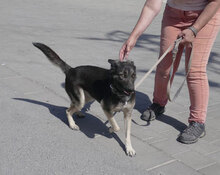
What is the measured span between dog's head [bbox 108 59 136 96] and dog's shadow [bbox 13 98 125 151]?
70cm

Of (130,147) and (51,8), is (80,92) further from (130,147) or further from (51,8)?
(51,8)

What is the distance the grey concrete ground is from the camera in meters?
3.47

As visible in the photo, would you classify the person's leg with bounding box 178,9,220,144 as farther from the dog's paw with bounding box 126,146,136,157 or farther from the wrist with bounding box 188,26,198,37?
the dog's paw with bounding box 126,146,136,157

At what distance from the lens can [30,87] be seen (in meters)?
5.53

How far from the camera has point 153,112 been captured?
4586 millimetres

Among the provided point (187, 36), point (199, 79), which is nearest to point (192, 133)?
point (199, 79)

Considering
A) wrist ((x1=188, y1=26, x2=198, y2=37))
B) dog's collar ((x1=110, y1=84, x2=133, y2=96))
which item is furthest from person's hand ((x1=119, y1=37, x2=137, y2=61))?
wrist ((x1=188, y1=26, x2=198, y2=37))

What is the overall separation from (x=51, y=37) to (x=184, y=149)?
5.94m

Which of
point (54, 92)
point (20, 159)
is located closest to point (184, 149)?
point (20, 159)

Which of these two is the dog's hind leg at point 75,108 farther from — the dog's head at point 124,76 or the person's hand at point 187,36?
the person's hand at point 187,36

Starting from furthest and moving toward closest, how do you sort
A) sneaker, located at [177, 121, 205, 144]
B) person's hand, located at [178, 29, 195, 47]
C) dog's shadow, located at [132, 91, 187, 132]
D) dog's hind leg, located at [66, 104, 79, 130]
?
dog's shadow, located at [132, 91, 187, 132] → dog's hind leg, located at [66, 104, 79, 130] → sneaker, located at [177, 121, 205, 144] → person's hand, located at [178, 29, 195, 47]

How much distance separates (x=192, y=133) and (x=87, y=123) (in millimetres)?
1277

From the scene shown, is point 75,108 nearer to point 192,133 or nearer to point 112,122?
point 112,122

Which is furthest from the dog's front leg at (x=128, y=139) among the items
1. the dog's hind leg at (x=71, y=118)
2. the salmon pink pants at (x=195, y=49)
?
the salmon pink pants at (x=195, y=49)
